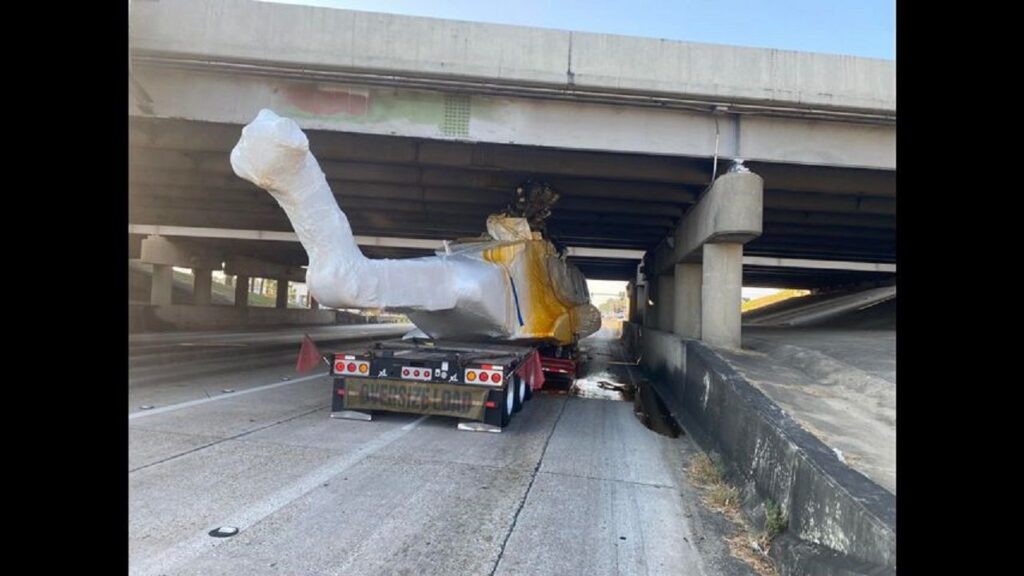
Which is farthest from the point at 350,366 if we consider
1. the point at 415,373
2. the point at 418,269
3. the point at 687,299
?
the point at 687,299

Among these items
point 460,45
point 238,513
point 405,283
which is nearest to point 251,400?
point 405,283

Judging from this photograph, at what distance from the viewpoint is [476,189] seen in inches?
571

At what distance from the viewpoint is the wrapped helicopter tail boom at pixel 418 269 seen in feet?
19.8

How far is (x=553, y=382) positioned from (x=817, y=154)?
7569 mm

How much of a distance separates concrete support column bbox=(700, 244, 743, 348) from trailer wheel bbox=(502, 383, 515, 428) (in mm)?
4431

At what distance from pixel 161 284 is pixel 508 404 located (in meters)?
26.3

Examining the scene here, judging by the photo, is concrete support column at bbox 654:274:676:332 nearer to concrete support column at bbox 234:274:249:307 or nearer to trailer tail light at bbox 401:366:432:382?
trailer tail light at bbox 401:366:432:382

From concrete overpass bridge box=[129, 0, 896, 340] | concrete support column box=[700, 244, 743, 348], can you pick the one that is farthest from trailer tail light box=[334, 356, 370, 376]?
concrete support column box=[700, 244, 743, 348]

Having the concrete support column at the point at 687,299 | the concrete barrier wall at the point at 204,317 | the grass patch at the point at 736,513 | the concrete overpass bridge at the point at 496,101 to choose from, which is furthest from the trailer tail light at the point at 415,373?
the concrete barrier wall at the point at 204,317

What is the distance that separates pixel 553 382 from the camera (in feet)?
46.4

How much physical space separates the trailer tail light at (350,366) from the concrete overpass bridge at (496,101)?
171 inches
